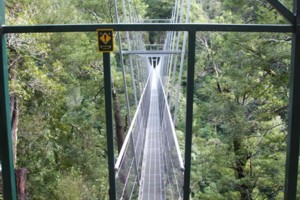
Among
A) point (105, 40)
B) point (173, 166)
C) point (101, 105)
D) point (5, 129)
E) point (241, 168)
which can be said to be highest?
point (105, 40)

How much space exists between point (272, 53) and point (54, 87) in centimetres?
308

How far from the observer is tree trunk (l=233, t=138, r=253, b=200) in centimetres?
618

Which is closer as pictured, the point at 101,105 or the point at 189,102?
the point at 189,102

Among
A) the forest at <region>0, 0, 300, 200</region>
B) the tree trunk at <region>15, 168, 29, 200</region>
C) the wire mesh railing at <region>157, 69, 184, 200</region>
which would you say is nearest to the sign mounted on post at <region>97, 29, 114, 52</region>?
the wire mesh railing at <region>157, 69, 184, 200</region>

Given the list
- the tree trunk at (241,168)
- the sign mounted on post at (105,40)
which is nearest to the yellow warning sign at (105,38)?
the sign mounted on post at (105,40)

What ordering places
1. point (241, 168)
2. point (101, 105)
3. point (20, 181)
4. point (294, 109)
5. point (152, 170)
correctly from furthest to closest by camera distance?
point (101, 105) → point (241, 168) → point (20, 181) → point (152, 170) → point (294, 109)

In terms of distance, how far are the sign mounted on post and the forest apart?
3.39m

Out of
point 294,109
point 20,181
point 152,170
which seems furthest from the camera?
point 20,181

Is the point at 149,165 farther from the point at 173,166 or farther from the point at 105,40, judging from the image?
the point at 105,40

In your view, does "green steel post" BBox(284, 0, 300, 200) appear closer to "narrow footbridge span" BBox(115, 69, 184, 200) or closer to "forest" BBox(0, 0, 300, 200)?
"narrow footbridge span" BBox(115, 69, 184, 200)

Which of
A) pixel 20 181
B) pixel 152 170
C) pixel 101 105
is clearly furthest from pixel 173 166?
pixel 101 105

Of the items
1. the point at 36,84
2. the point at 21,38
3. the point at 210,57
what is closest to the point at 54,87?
the point at 36,84

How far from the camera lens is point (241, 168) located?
21.7 ft

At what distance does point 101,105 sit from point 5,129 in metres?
8.72
